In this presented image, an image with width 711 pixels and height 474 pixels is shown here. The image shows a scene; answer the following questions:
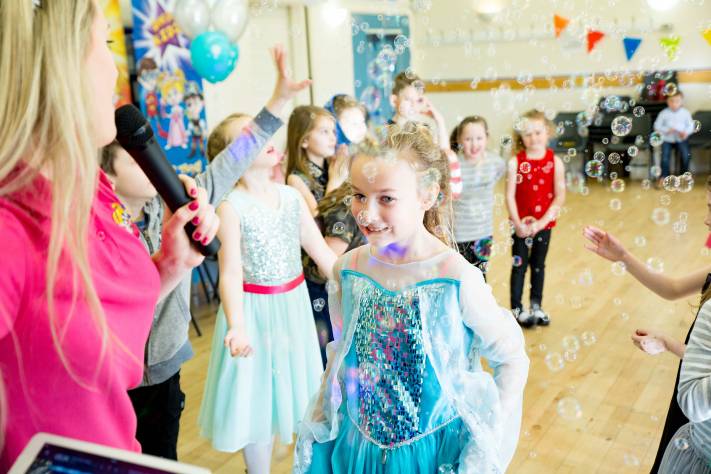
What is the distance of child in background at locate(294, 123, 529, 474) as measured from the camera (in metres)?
1.39

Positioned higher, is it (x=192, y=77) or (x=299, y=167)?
(x=192, y=77)

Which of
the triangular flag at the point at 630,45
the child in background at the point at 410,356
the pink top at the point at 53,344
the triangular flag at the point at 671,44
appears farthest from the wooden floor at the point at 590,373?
the triangular flag at the point at 630,45

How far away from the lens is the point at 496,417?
1.36 metres

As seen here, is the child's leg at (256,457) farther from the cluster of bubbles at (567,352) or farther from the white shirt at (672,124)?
the white shirt at (672,124)

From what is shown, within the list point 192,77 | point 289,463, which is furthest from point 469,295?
point 192,77

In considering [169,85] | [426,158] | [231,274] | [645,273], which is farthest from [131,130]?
[169,85]

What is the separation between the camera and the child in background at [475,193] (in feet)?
11.5

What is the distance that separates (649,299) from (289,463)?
2820 mm

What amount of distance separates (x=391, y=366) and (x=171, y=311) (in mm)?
727

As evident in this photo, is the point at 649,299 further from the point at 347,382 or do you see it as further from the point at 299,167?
the point at 347,382

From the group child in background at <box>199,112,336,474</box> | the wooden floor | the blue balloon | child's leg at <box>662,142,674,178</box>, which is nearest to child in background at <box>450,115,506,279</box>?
the wooden floor

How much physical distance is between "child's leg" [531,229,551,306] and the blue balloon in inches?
99.5

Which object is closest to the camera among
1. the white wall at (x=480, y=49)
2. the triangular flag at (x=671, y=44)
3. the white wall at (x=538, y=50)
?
the white wall at (x=480, y=49)

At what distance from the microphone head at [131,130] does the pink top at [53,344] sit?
166mm
